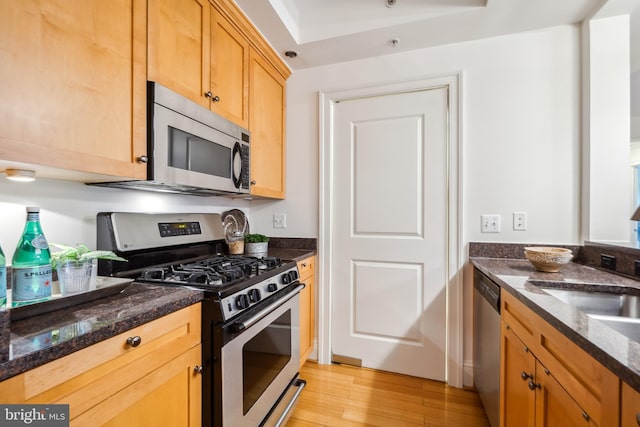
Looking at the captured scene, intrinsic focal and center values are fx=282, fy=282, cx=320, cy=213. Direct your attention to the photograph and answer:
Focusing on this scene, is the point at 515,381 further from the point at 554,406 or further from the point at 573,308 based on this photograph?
the point at 573,308

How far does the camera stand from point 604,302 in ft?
3.96

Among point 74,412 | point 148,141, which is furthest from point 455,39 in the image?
point 74,412

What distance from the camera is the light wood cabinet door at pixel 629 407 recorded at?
0.56m

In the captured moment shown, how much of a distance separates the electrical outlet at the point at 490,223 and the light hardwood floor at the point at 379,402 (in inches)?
43.4

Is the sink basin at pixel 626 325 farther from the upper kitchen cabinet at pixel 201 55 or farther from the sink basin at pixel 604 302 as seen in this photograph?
the upper kitchen cabinet at pixel 201 55

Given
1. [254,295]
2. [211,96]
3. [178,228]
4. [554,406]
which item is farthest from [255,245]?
[554,406]

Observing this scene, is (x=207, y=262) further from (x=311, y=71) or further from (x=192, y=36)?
(x=311, y=71)

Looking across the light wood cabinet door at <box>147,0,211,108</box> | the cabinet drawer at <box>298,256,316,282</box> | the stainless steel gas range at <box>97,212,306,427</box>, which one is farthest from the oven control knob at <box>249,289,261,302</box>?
the light wood cabinet door at <box>147,0,211,108</box>

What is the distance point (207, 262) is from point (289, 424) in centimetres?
103

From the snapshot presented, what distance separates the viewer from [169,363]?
36.0 inches

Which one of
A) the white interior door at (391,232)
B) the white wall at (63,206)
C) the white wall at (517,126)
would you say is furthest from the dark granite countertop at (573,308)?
the white wall at (63,206)
